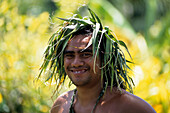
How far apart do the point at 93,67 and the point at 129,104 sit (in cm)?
43

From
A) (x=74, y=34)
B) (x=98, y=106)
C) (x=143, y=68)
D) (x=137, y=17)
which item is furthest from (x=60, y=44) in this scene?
(x=137, y=17)

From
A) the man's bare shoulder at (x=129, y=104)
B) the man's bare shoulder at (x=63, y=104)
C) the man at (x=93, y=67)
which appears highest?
the man at (x=93, y=67)

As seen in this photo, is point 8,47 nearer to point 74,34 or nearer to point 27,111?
point 27,111

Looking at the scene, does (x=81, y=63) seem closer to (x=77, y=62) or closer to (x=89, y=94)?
(x=77, y=62)

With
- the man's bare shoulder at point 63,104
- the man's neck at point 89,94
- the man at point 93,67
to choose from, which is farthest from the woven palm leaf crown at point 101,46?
the man's bare shoulder at point 63,104

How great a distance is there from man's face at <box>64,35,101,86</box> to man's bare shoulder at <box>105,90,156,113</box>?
25 cm

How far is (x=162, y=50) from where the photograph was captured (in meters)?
8.57

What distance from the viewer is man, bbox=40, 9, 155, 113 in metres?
2.57

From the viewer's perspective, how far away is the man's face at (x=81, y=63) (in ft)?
8.44

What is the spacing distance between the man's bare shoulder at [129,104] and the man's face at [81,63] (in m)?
0.25

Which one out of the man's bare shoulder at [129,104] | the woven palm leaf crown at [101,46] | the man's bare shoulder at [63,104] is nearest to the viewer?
the man's bare shoulder at [129,104]

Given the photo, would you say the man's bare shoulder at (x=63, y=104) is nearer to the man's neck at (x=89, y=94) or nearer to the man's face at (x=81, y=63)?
the man's neck at (x=89, y=94)

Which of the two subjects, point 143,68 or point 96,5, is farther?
point 96,5

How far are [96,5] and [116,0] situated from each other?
15.5ft
